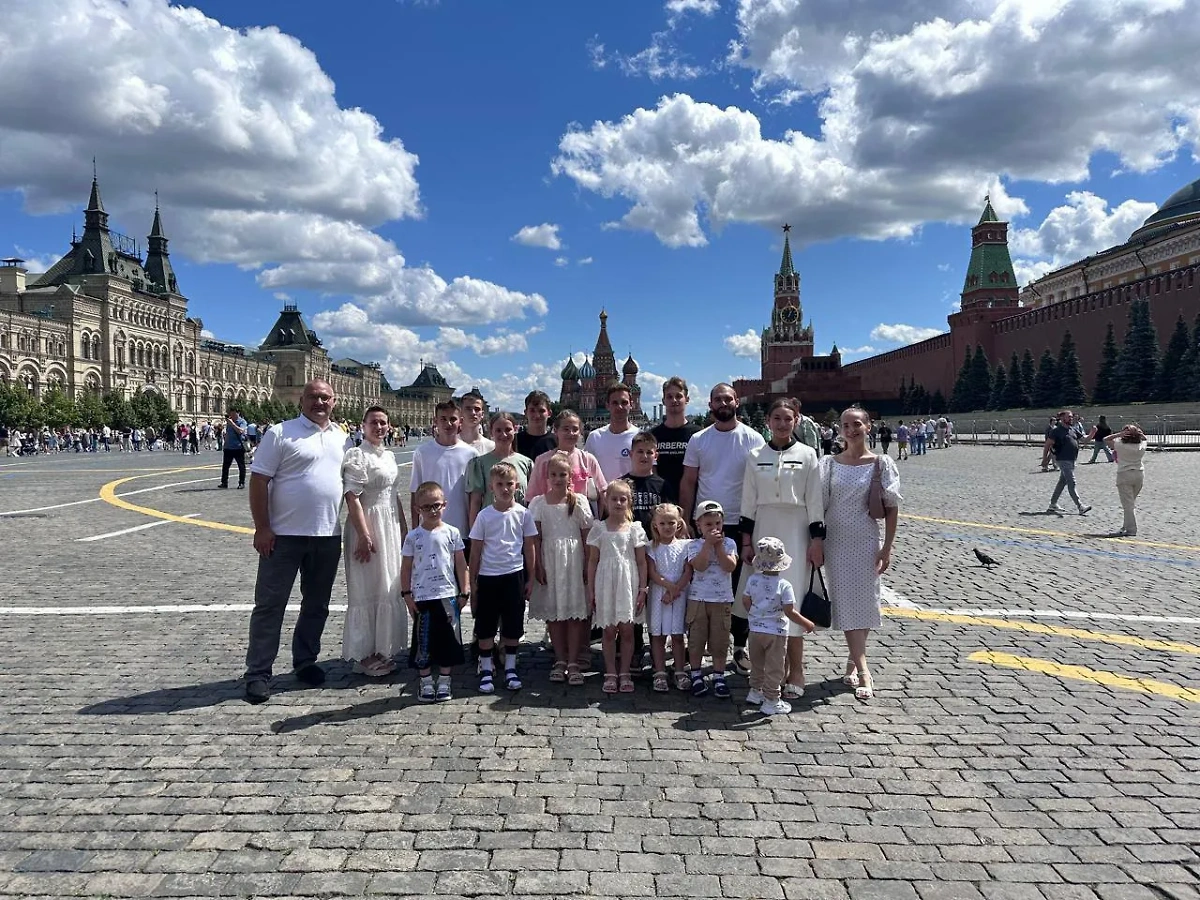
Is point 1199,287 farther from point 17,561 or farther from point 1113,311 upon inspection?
point 17,561

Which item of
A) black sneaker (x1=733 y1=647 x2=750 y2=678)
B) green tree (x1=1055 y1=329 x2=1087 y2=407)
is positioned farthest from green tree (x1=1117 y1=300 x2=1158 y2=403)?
black sneaker (x1=733 y1=647 x2=750 y2=678)

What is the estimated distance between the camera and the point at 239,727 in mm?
4219

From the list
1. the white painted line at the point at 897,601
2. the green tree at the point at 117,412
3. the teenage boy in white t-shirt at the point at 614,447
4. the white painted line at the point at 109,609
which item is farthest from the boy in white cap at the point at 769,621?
the green tree at the point at 117,412

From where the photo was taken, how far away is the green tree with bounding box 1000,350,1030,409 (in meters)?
59.4

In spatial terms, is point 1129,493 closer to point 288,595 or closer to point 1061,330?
point 288,595

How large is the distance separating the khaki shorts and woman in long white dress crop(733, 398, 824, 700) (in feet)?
0.56

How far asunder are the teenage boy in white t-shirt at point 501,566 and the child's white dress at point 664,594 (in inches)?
32.5

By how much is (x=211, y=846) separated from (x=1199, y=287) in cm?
6079

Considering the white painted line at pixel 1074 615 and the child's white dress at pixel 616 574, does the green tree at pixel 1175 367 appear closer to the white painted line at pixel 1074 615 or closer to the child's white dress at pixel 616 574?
the white painted line at pixel 1074 615

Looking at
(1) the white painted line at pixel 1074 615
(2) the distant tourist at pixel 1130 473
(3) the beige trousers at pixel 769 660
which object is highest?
(2) the distant tourist at pixel 1130 473

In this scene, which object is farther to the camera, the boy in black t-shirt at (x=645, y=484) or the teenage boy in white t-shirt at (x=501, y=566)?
the boy in black t-shirt at (x=645, y=484)

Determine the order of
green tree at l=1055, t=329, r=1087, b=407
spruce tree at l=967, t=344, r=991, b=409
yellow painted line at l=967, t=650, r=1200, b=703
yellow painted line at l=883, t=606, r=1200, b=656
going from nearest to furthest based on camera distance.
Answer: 1. yellow painted line at l=967, t=650, r=1200, b=703
2. yellow painted line at l=883, t=606, r=1200, b=656
3. green tree at l=1055, t=329, r=1087, b=407
4. spruce tree at l=967, t=344, r=991, b=409

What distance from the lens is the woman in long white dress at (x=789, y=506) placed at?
472 centimetres

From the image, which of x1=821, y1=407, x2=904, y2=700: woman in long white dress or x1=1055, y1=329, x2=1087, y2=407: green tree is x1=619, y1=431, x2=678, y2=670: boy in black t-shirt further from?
x1=1055, y1=329, x2=1087, y2=407: green tree
